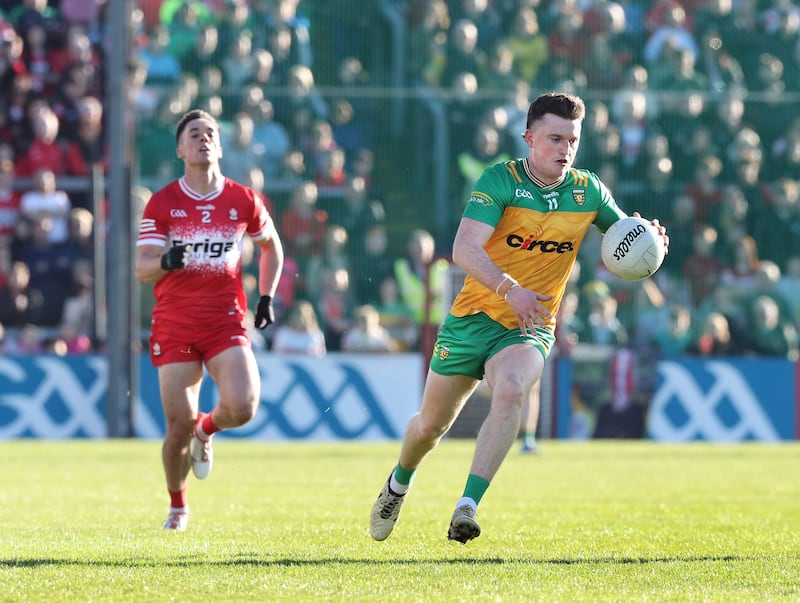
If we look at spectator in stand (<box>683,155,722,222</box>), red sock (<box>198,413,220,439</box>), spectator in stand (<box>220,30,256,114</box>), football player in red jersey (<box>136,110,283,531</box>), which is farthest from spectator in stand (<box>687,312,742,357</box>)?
football player in red jersey (<box>136,110,283,531</box>)

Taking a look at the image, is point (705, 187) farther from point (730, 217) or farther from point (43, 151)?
point (43, 151)

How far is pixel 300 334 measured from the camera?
21.0 metres

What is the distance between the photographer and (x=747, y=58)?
906 inches

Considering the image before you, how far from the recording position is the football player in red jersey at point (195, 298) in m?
9.30

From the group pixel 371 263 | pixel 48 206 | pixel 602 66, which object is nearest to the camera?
pixel 48 206

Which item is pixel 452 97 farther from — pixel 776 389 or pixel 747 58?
pixel 776 389

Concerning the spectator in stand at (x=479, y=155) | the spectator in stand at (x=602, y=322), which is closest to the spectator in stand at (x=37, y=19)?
the spectator in stand at (x=479, y=155)

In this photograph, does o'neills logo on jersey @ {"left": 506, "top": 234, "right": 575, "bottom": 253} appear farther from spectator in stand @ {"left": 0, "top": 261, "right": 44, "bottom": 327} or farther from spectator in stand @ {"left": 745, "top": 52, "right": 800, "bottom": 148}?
spectator in stand @ {"left": 745, "top": 52, "right": 800, "bottom": 148}

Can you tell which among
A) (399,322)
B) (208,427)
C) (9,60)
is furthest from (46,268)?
(208,427)

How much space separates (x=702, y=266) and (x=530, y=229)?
1472 centimetres

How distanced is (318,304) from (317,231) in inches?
39.1

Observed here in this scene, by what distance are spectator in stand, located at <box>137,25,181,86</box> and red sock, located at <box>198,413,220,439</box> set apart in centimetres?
1268

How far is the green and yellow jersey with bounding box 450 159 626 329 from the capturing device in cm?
784

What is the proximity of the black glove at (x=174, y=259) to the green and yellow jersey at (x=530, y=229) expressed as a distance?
1.87m
